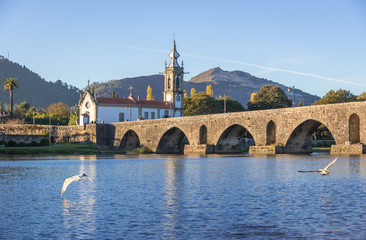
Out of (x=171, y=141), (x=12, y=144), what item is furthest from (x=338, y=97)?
(x=12, y=144)

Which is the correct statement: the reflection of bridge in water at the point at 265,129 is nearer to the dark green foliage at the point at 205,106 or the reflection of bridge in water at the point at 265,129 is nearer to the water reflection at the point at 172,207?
the water reflection at the point at 172,207

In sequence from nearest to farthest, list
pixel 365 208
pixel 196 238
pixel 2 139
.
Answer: pixel 196 238, pixel 365 208, pixel 2 139

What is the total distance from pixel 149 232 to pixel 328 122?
4145 cm

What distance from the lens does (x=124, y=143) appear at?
94.3 m

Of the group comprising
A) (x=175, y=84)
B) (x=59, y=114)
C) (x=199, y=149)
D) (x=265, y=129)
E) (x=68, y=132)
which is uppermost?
(x=175, y=84)

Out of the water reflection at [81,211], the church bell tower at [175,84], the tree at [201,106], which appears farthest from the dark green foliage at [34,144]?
the water reflection at [81,211]

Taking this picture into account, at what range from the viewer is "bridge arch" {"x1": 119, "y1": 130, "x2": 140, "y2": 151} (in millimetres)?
93500

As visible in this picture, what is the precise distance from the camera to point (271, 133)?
62.5 metres

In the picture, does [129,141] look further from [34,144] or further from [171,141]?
[34,144]

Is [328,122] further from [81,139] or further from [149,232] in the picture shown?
[81,139]

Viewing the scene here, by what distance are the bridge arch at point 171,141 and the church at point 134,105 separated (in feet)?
69.9

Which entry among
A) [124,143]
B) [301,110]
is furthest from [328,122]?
[124,143]

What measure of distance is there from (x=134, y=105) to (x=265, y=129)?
58.9 m

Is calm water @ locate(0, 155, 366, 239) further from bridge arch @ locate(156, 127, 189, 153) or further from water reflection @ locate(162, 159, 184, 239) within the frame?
bridge arch @ locate(156, 127, 189, 153)
